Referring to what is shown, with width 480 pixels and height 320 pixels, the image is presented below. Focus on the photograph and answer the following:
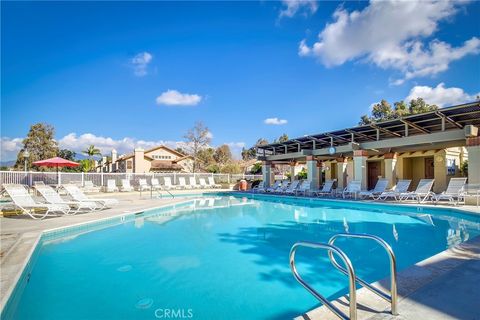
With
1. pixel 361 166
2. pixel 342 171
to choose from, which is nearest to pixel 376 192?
pixel 361 166

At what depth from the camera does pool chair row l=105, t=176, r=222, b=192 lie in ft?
66.3

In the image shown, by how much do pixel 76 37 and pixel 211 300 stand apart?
1580cm

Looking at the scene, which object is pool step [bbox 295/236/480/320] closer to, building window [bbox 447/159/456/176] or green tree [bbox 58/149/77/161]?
building window [bbox 447/159/456/176]

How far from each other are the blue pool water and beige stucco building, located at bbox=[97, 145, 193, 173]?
28.0 m

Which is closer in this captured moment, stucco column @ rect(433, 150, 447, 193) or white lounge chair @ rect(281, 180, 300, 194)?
stucco column @ rect(433, 150, 447, 193)

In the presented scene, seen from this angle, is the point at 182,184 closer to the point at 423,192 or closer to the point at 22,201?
the point at 22,201

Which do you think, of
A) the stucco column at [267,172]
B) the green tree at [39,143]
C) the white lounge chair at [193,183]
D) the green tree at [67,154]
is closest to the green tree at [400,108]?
the stucco column at [267,172]

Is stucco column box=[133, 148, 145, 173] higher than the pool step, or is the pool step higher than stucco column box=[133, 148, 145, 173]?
stucco column box=[133, 148, 145, 173]

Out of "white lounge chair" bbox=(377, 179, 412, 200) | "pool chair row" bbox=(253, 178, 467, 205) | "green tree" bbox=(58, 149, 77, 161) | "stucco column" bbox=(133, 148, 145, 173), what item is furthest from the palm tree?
"white lounge chair" bbox=(377, 179, 412, 200)

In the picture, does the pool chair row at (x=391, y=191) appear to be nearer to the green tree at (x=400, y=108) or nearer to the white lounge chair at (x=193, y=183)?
the white lounge chair at (x=193, y=183)

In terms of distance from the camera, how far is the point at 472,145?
1101 centimetres

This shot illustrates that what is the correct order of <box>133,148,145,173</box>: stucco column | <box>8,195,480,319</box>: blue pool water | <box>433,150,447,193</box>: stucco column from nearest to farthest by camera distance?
<box>8,195,480,319</box>: blue pool water, <box>433,150,447,193</box>: stucco column, <box>133,148,145,173</box>: stucco column

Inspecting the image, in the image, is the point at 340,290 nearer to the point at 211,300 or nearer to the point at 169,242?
the point at 211,300

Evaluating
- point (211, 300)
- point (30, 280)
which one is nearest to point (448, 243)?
point (211, 300)
